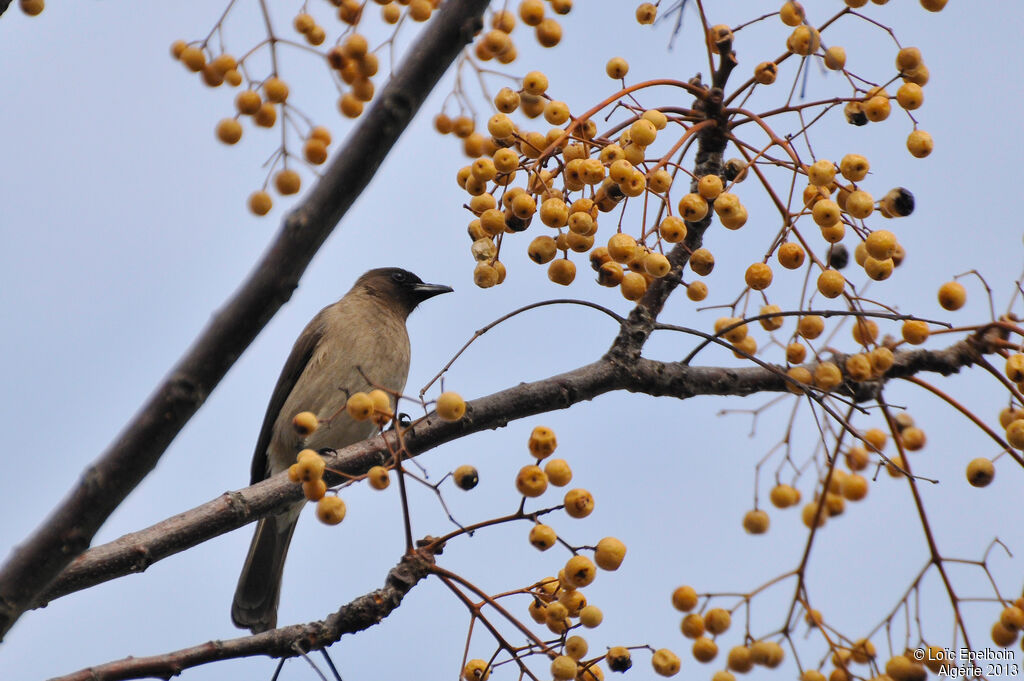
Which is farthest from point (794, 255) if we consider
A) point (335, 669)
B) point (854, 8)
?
point (335, 669)

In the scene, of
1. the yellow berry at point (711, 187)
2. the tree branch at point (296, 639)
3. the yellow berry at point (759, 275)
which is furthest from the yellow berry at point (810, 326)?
the tree branch at point (296, 639)

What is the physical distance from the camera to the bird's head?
778 cm

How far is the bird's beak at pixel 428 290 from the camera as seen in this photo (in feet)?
25.7

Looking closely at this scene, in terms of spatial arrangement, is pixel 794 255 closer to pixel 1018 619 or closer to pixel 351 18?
pixel 1018 619

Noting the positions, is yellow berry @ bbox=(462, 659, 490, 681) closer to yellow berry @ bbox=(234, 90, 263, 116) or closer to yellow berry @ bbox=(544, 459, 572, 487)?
yellow berry @ bbox=(544, 459, 572, 487)

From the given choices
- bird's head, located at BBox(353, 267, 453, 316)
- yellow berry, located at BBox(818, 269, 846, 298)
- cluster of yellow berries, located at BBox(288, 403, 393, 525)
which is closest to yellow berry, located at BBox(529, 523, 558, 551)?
cluster of yellow berries, located at BBox(288, 403, 393, 525)

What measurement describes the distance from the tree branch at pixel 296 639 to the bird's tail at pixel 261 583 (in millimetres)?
3245

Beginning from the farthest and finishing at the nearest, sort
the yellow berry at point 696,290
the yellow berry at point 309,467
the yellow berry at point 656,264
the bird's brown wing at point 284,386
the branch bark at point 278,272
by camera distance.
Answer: the bird's brown wing at point 284,386
the yellow berry at point 696,290
the yellow berry at point 656,264
the yellow berry at point 309,467
the branch bark at point 278,272

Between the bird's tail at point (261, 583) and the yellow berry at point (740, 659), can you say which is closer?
the yellow berry at point (740, 659)

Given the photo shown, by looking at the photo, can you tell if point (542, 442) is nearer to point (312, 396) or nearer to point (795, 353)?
point (795, 353)

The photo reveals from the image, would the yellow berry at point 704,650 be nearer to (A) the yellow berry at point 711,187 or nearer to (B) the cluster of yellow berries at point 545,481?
(B) the cluster of yellow berries at point 545,481

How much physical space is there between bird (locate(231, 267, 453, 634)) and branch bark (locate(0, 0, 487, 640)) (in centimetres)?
378

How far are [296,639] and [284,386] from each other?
12.3ft

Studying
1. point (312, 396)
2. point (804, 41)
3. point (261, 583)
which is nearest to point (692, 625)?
point (804, 41)
